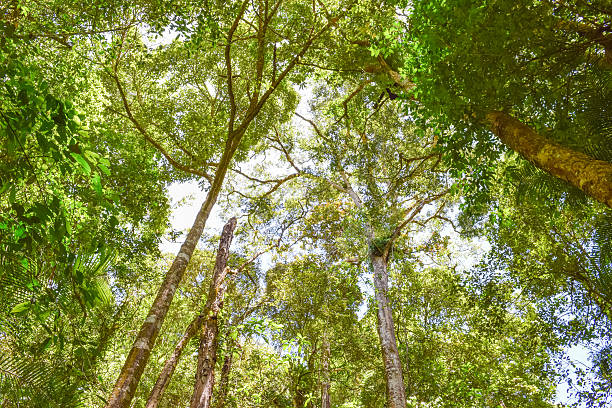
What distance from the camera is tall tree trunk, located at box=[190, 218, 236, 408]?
6273 mm

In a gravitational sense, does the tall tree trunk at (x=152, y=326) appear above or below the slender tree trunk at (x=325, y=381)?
below

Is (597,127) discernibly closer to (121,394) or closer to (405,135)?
(121,394)

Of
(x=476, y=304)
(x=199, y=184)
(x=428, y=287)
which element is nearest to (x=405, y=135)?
(x=428, y=287)

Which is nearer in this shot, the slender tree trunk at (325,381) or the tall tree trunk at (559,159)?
the tall tree trunk at (559,159)

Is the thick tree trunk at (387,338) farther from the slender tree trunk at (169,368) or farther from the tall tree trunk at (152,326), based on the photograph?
the tall tree trunk at (152,326)

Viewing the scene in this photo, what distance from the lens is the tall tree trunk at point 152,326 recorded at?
4039mm

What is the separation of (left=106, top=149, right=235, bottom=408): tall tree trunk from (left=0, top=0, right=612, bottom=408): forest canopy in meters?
0.03

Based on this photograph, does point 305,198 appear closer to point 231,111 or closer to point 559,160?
point 231,111

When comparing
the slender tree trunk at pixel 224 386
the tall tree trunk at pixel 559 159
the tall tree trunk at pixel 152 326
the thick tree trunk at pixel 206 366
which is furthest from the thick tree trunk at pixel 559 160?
the slender tree trunk at pixel 224 386

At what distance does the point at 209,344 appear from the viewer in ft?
22.2

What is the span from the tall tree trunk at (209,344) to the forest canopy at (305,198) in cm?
5

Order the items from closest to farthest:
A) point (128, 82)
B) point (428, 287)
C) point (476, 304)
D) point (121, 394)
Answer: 1. point (121, 394)
2. point (476, 304)
3. point (128, 82)
4. point (428, 287)

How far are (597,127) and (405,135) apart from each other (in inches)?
341

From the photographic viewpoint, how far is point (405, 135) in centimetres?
1347
